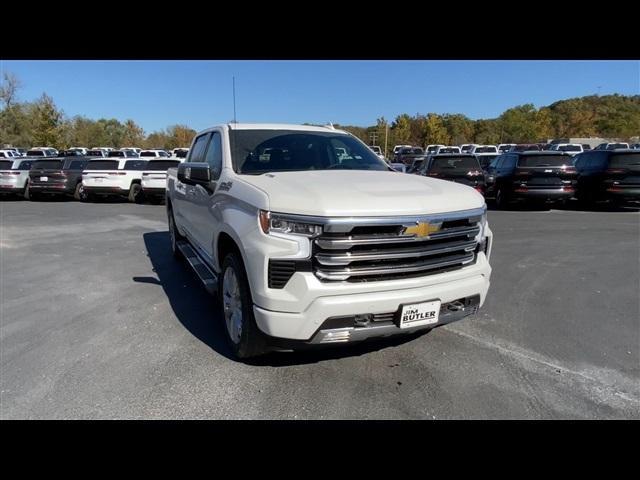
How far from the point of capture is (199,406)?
9.25ft

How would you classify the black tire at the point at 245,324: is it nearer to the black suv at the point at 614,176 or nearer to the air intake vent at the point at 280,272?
the air intake vent at the point at 280,272

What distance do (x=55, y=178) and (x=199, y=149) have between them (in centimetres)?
1419

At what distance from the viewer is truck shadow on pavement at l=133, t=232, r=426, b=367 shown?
Result: 348 centimetres

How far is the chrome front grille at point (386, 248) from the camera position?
2668 mm

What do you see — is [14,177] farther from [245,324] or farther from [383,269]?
[383,269]

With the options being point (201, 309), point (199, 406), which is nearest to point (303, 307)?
point (199, 406)

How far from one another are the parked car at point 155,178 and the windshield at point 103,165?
173 centimetres

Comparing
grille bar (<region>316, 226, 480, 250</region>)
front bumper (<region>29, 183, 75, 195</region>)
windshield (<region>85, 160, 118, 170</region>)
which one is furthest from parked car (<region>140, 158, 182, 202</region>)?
grille bar (<region>316, 226, 480, 250</region>)

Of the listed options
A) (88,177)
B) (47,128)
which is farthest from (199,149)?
(47,128)

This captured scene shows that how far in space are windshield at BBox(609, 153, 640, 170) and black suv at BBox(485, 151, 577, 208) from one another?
100 centimetres

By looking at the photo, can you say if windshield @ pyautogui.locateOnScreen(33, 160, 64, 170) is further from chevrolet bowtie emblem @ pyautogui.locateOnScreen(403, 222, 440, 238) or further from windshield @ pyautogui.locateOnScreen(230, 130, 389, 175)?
chevrolet bowtie emblem @ pyautogui.locateOnScreen(403, 222, 440, 238)

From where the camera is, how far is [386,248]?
279cm

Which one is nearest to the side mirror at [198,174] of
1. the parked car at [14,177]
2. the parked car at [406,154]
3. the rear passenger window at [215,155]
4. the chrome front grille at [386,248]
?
the rear passenger window at [215,155]
